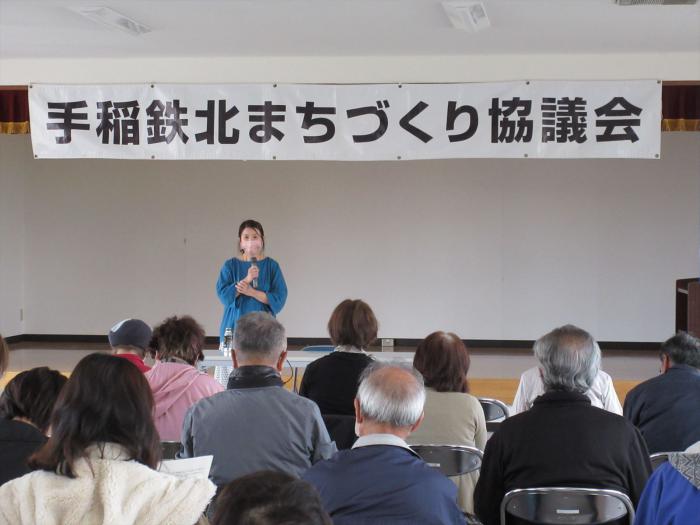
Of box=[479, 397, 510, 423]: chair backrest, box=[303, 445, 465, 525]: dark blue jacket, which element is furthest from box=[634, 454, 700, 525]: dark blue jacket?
box=[479, 397, 510, 423]: chair backrest

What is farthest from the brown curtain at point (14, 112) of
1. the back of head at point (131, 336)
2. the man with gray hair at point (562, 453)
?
the man with gray hair at point (562, 453)

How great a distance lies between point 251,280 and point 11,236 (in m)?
5.41

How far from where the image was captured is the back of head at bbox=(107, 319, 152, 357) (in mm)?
3352

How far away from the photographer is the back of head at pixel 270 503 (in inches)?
39.0

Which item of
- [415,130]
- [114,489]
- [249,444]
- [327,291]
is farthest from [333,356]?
[327,291]

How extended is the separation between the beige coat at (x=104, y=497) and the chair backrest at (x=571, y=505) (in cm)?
101

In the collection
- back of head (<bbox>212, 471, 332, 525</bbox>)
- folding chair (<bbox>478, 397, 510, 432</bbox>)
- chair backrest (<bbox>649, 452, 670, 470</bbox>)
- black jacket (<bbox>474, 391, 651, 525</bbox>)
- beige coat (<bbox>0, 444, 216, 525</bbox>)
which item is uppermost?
back of head (<bbox>212, 471, 332, 525</bbox>)

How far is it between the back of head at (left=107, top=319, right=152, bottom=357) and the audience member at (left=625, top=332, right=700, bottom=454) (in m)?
1.89

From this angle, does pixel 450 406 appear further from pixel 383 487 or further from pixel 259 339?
pixel 383 487

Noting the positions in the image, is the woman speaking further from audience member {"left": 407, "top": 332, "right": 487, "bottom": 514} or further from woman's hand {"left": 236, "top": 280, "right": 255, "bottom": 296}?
audience member {"left": 407, "top": 332, "right": 487, "bottom": 514}

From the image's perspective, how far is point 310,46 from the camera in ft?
17.4

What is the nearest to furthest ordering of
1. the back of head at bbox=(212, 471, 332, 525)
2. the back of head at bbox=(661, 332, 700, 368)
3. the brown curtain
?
the back of head at bbox=(212, 471, 332, 525), the back of head at bbox=(661, 332, 700, 368), the brown curtain

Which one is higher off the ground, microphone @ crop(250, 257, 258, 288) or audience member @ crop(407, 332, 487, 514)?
microphone @ crop(250, 257, 258, 288)

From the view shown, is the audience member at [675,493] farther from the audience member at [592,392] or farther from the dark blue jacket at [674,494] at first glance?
the audience member at [592,392]
